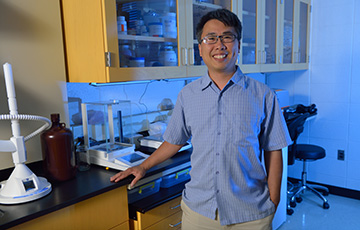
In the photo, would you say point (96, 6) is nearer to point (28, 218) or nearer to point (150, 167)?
point (150, 167)

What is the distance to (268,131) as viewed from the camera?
1.38 metres

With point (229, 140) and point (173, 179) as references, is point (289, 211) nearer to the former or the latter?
point (173, 179)

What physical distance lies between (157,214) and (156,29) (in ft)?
3.59

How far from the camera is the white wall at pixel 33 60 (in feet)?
5.04

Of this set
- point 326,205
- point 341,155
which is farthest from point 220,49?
point 341,155

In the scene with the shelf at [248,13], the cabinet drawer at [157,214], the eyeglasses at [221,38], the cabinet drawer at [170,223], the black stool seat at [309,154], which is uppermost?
the shelf at [248,13]

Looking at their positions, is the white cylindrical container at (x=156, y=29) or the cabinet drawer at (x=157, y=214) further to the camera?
the white cylindrical container at (x=156, y=29)

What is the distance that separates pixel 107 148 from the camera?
1.77m

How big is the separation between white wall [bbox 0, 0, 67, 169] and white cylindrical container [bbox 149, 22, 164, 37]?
1.75ft

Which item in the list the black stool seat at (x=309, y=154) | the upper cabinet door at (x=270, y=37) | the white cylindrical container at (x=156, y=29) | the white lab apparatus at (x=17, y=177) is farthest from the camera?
the black stool seat at (x=309, y=154)

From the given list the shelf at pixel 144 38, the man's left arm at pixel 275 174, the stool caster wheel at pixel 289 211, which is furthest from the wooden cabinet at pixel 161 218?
the stool caster wheel at pixel 289 211

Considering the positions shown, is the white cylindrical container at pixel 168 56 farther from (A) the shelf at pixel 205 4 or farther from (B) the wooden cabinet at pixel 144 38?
(A) the shelf at pixel 205 4

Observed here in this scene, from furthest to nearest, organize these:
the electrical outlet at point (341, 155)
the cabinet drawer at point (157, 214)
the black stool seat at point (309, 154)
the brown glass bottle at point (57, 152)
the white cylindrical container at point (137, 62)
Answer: the electrical outlet at point (341, 155) → the black stool seat at point (309, 154) → the white cylindrical container at point (137, 62) → the cabinet drawer at point (157, 214) → the brown glass bottle at point (57, 152)

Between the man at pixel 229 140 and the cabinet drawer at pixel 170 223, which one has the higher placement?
the man at pixel 229 140
